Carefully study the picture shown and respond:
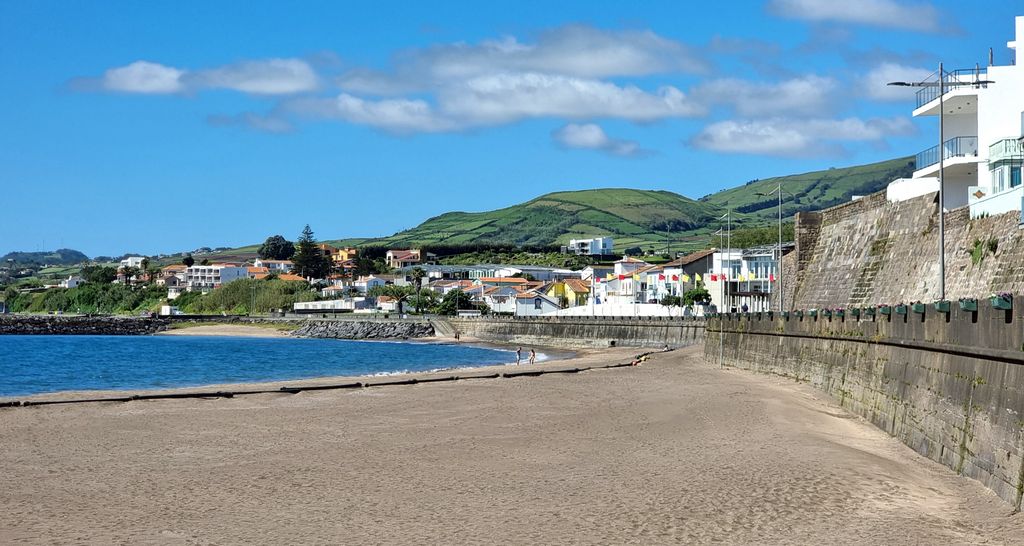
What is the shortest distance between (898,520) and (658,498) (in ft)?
11.4

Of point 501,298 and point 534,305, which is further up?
point 501,298

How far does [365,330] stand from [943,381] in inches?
4933

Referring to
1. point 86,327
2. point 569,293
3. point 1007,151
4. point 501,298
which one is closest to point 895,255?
point 1007,151

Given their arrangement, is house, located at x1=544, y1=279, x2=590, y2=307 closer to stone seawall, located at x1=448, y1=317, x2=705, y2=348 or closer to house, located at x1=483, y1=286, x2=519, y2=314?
house, located at x1=483, y1=286, x2=519, y2=314

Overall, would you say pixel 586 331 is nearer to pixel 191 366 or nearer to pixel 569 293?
pixel 191 366

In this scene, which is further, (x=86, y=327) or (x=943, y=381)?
(x=86, y=327)

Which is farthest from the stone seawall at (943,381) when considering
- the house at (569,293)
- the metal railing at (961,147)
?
the house at (569,293)

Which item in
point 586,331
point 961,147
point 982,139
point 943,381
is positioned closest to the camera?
point 943,381

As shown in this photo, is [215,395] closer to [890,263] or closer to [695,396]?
[695,396]

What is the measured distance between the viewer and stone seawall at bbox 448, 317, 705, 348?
279ft

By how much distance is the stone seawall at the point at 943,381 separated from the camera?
1560 cm

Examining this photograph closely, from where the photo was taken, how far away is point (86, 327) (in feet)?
574

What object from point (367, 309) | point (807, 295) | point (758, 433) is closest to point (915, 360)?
point (758, 433)

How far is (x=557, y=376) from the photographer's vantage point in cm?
4672
